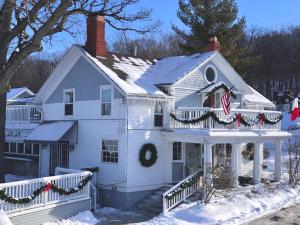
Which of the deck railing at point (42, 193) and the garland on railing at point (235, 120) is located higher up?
the garland on railing at point (235, 120)

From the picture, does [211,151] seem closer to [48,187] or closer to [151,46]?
[48,187]

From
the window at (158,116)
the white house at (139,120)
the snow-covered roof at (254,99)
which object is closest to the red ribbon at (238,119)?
the white house at (139,120)

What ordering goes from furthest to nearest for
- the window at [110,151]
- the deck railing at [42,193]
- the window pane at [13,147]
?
the window pane at [13,147], the window at [110,151], the deck railing at [42,193]

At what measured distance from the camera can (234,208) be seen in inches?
762

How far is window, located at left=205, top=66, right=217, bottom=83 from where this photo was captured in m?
25.2

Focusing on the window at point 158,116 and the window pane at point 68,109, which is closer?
the window at point 158,116

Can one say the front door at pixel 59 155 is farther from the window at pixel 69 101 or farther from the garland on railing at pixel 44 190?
the garland on railing at pixel 44 190

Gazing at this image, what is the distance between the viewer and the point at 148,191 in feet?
73.0

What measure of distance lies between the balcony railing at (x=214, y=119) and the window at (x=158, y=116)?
0.50m

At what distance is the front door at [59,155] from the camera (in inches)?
999

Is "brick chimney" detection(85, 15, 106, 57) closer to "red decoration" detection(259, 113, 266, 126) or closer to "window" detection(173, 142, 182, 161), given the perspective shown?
"window" detection(173, 142, 182, 161)

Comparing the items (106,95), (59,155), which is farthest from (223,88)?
(59,155)

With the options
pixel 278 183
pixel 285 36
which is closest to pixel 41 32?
pixel 278 183

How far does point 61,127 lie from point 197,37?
2445 centimetres
